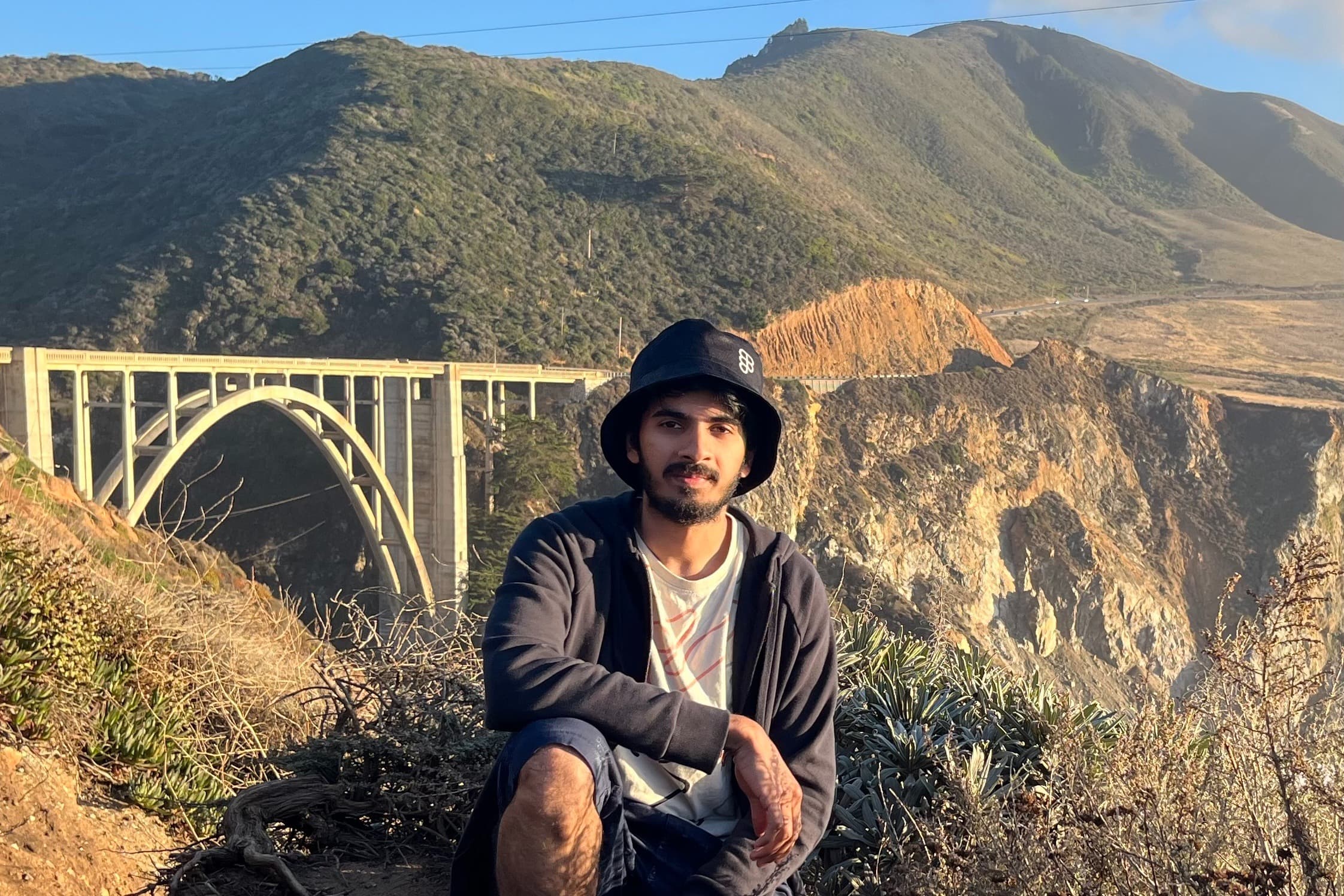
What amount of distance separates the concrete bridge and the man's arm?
13.8m

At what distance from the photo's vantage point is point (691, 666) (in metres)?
2.55

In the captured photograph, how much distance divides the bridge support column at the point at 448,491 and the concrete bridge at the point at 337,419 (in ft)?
0.09

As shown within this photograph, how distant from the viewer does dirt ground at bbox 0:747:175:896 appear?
3.01m

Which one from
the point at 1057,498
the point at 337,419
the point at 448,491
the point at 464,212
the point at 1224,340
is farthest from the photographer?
Result: the point at 1224,340

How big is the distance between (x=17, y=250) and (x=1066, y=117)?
96.6m

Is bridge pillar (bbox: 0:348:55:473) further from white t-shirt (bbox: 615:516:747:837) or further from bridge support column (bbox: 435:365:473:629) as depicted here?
white t-shirt (bbox: 615:516:747:837)

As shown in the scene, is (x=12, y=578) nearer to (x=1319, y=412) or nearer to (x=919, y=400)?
(x=919, y=400)

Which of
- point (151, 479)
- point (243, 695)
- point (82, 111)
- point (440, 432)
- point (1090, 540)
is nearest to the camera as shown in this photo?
point (243, 695)

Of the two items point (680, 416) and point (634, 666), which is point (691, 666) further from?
point (680, 416)

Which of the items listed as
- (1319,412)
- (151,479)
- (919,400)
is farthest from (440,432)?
(1319,412)

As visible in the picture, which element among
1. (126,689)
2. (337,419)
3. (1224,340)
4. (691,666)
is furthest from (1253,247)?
(691,666)

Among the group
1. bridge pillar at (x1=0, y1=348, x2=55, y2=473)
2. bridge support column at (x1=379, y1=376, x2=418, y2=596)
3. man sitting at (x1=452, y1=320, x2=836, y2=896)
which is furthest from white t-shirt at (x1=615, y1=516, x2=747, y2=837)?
bridge support column at (x1=379, y1=376, x2=418, y2=596)

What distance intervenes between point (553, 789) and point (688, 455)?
801 millimetres

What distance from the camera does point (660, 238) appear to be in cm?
4397
